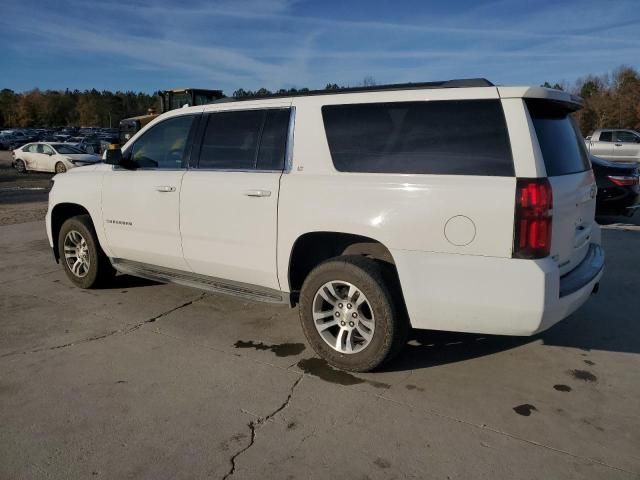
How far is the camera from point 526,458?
9.07 feet

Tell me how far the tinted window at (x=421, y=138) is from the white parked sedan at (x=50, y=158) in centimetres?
2102

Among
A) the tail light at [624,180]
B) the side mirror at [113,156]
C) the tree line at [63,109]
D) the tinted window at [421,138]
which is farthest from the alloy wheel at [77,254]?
the tree line at [63,109]

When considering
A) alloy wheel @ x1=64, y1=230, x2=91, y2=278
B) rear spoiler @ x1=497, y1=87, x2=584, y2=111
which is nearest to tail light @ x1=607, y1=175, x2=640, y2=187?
rear spoiler @ x1=497, y1=87, x2=584, y2=111

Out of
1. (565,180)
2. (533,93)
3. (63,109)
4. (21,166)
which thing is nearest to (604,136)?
(565,180)

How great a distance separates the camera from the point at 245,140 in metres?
4.33

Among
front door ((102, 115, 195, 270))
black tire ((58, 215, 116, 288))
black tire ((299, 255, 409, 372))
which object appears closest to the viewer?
black tire ((299, 255, 409, 372))

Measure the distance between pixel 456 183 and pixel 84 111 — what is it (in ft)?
455

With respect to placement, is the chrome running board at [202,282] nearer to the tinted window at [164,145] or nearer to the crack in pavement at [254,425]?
the crack in pavement at [254,425]

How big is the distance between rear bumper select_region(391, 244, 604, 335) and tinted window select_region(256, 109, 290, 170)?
1.25 meters

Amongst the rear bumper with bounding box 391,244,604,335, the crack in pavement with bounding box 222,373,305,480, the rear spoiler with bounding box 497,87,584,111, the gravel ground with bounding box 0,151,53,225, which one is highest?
the rear spoiler with bounding box 497,87,584,111

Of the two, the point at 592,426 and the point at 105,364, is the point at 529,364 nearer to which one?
the point at 592,426

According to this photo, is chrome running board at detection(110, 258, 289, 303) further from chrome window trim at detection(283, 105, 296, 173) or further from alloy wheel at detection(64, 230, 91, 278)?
chrome window trim at detection(283, 105, 296, 173)

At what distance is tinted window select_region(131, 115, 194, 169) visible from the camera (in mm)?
4801

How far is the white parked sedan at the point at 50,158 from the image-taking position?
2261 cm
